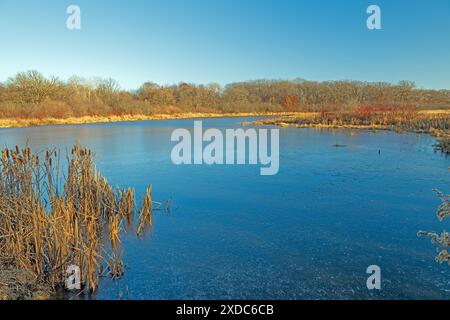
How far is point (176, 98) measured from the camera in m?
49.7

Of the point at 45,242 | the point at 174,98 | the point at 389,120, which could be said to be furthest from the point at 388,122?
the point at 174,98

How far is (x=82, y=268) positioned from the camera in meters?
3.73

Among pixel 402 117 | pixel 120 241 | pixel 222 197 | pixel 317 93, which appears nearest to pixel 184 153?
pixel 222 197

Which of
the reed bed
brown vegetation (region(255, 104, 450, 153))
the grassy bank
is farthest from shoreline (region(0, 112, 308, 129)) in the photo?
the reed bed

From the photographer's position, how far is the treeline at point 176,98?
31.5 meters

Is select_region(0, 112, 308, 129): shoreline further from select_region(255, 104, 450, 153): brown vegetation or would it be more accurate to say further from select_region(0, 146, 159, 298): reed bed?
select_region(0, 146, 159, 298): reed bed

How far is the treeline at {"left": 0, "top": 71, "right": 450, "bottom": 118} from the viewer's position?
104 ft

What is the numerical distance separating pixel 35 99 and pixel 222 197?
107 ft

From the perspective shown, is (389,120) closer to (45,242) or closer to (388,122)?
(388,122)

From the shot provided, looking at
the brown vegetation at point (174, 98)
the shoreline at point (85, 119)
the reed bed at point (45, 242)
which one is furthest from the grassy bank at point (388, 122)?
the reed bed at point (45, 242)

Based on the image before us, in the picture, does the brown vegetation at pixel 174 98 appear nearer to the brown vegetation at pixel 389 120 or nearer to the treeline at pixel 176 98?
the treeline at pixel 176 98
